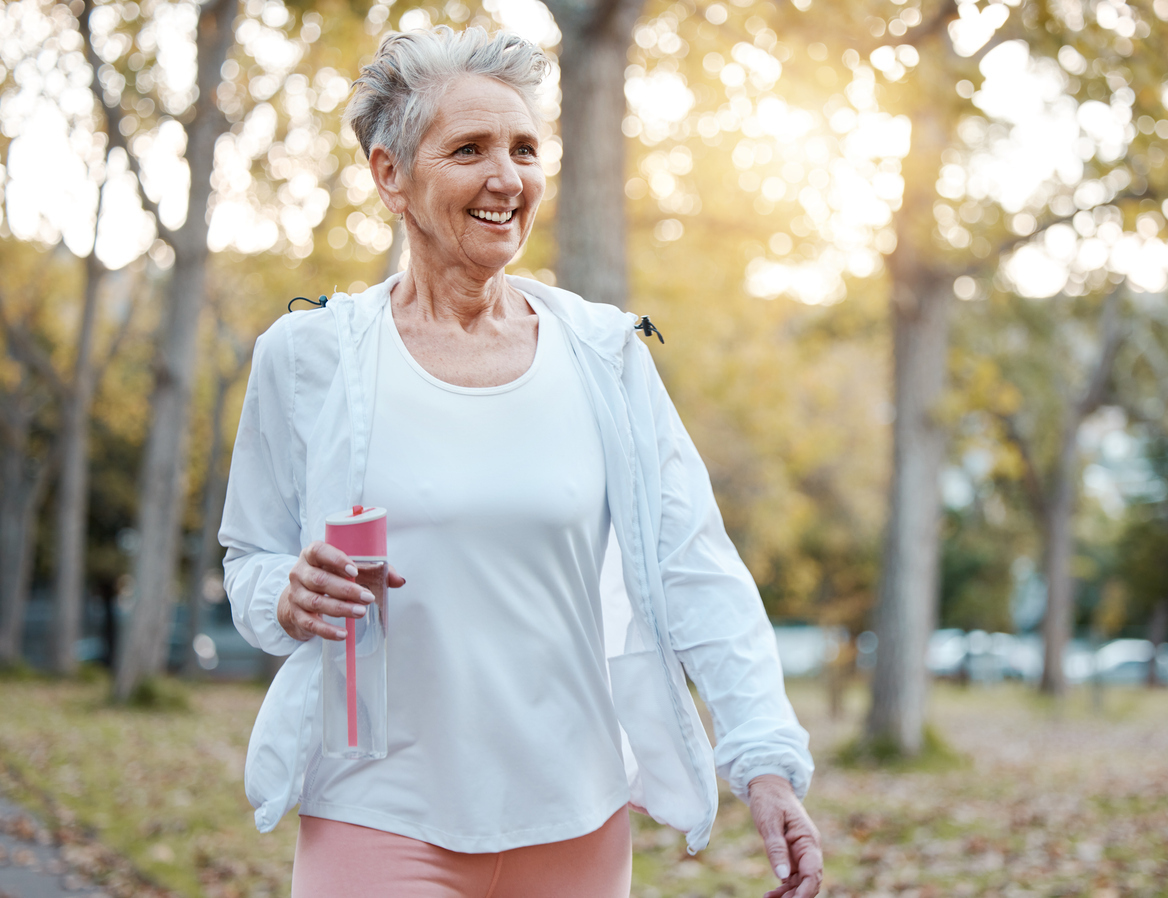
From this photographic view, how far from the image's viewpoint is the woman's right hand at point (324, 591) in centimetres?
161

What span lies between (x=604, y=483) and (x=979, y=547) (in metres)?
30.9

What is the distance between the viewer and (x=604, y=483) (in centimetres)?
198

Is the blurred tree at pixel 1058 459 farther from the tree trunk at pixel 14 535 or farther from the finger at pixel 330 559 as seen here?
the finger at pixel 330 559

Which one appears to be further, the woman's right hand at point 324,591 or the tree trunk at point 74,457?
the tree trunk at point 74,457

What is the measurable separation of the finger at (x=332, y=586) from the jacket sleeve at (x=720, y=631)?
0.57 metres

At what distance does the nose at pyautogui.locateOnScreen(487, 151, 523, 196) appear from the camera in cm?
193

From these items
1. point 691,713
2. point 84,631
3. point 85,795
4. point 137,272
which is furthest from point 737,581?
point 84,631

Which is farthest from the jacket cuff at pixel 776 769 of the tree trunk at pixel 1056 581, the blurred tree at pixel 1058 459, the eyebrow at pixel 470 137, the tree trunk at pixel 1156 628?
the tree trunk at pixel 1156 628

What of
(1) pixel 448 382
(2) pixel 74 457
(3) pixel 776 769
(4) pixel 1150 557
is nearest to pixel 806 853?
(3) pixel 776 769

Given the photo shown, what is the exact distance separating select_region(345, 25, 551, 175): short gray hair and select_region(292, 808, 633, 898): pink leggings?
1124mm

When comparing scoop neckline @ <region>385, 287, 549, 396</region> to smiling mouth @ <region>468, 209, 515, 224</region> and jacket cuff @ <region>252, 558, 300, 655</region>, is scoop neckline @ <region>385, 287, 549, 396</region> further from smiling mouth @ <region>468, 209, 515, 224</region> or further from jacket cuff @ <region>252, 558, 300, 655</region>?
jacket cuff @ <region>252, 558, 300, 655</region>

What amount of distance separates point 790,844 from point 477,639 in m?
0.58

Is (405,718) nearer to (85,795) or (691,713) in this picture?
(691,713)

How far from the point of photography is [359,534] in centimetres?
162
